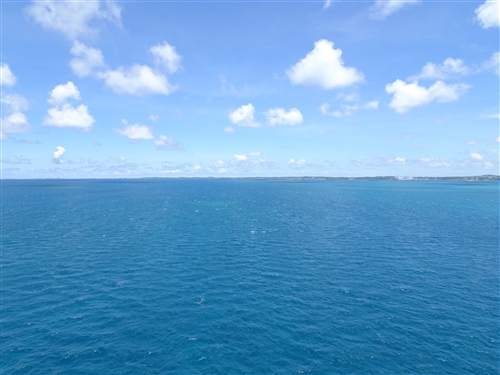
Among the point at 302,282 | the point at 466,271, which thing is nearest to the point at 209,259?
the point at 302,282

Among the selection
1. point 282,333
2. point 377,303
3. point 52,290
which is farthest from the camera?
point 52,290

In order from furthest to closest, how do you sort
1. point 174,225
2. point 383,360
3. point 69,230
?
point 174,225 < point 69,230 < point 383,360

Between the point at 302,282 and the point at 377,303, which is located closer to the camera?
the point at 377,303

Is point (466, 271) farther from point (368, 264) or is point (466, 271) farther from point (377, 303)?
point (377, 303)

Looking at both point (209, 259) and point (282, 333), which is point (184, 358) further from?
point (209, 259)

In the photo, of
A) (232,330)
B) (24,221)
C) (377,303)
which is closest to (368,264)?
(377,303)

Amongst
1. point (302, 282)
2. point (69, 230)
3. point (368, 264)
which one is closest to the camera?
point (302, 282)
